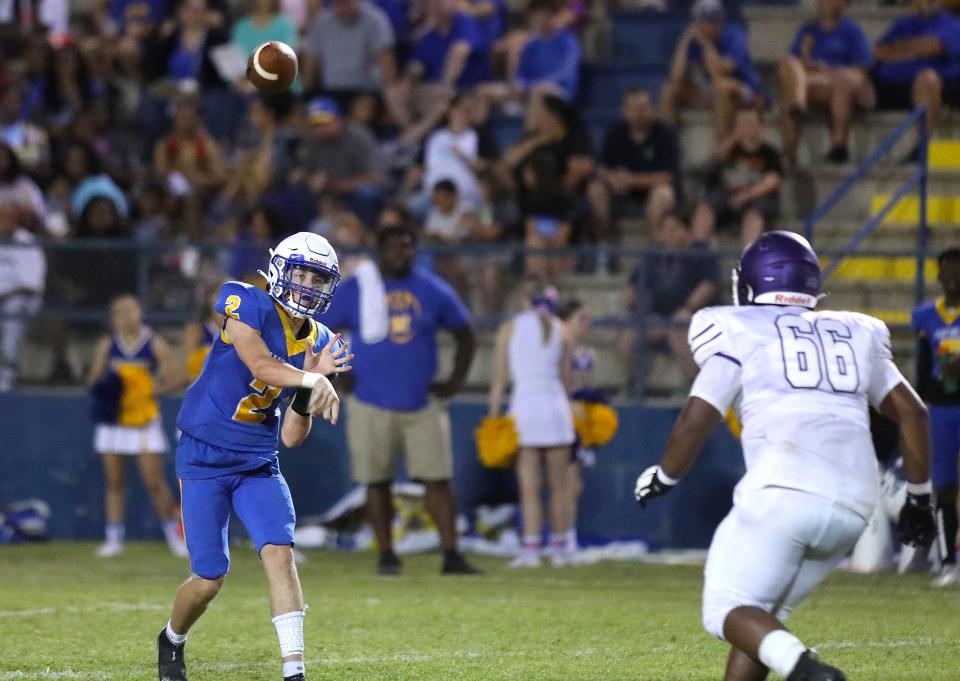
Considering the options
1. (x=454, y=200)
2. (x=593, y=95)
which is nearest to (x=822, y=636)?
(x=454, y=200)

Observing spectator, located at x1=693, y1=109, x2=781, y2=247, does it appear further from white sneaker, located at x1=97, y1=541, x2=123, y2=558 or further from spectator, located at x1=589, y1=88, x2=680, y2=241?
white sneaker, located at x1=97, y1=541, x2=123, y2=558

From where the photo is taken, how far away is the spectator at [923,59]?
13.5m

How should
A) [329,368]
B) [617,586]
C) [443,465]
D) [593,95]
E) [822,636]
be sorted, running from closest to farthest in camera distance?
[329,368]
[822,636]
[617,586]
[443,465]
[593,95]

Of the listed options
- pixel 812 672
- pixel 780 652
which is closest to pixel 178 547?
pixel 780 652

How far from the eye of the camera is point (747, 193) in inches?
518

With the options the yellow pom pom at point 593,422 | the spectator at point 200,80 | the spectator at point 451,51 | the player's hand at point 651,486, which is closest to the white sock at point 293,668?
the player's hand at point 651,486

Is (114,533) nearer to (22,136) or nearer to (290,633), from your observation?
(22,136)

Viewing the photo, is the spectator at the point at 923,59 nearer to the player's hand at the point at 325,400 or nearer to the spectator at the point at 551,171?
the spectator at the point at 551,171

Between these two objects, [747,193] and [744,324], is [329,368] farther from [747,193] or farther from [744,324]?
[747,193]

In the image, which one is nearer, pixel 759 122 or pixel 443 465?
pixel 443 465

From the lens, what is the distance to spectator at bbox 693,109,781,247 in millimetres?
13062

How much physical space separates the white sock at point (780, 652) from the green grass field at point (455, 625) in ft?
5.96

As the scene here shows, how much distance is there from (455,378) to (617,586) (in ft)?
5.97

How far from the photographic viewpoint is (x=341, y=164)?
14680 millimetres
